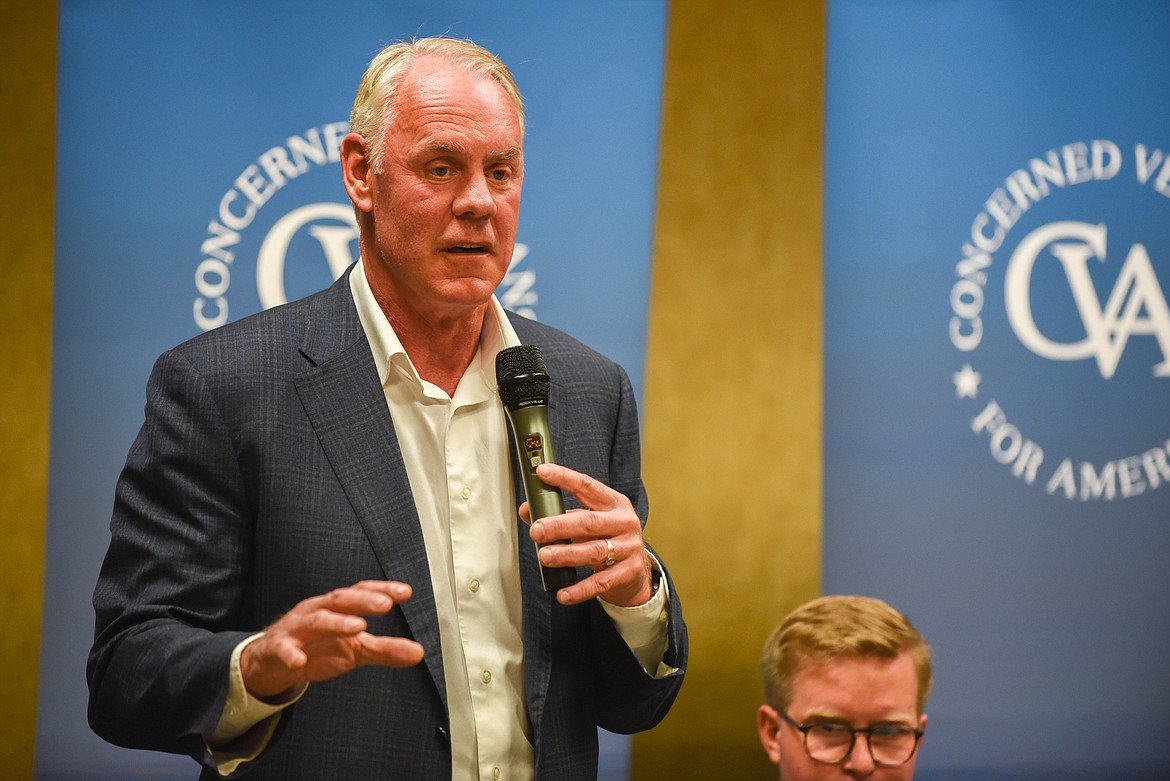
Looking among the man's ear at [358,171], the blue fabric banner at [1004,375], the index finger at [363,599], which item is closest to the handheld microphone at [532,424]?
the index finger at [363,599]

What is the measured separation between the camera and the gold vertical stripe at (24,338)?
299 centimetres

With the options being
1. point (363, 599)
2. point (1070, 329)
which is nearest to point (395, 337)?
point (363, 599)

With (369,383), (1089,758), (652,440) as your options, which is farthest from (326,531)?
(1089,758)

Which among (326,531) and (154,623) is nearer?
(154,623)

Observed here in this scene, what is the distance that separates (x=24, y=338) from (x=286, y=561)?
184 centimetres

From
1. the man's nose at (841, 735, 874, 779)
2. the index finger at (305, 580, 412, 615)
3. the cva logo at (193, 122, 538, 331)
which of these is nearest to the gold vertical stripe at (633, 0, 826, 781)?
the cva logo at (193, 122, 538, 331)

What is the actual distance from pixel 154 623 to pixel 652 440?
1.94 metres

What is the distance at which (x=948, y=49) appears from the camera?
11.0ft

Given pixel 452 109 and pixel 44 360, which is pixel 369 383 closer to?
pixel 452 109

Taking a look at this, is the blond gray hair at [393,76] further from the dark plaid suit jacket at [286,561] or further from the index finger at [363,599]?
the index finger at [363,599]

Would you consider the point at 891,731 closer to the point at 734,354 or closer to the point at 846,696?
the point at 846,696

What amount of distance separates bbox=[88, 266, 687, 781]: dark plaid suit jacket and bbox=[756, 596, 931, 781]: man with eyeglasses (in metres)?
0.58

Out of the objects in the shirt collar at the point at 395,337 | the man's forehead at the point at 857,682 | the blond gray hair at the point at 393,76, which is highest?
the blond gray hair at the point at 393,76

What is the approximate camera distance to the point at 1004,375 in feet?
10.9
